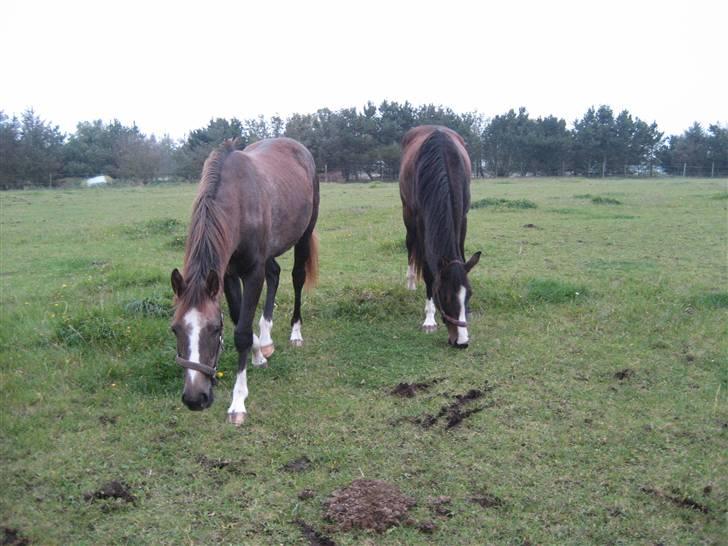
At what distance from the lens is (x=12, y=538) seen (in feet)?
8.88

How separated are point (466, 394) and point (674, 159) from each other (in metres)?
51.1

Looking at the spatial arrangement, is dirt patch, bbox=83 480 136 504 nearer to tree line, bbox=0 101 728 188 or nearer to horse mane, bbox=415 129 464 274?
horse mane, bbox=415 129 464 274

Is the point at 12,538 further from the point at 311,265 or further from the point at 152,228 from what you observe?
the point at 152,228

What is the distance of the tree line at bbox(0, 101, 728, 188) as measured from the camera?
1619 inches

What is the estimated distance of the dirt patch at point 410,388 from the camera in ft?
13.9

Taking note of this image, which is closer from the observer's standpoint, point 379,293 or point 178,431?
point 178,431

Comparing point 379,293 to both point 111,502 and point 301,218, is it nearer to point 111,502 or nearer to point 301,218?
point 301,218

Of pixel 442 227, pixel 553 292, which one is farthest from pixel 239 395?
pixel 553 292

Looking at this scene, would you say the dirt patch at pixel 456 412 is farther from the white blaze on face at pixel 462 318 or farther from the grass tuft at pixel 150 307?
the grass tuft at pixel 150 307

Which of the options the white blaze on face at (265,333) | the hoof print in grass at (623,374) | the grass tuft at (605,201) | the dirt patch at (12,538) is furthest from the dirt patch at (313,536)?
the grass tuft at (605,201)

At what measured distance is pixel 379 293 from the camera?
6395mm

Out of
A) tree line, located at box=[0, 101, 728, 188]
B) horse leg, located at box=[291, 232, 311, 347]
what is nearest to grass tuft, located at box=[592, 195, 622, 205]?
horse leg, located at box=[291, 232, 311, 347]

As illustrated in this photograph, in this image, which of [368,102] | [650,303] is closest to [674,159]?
[368,102]

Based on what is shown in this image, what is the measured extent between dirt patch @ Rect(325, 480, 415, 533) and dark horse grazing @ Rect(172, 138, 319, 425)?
2.92 ft
